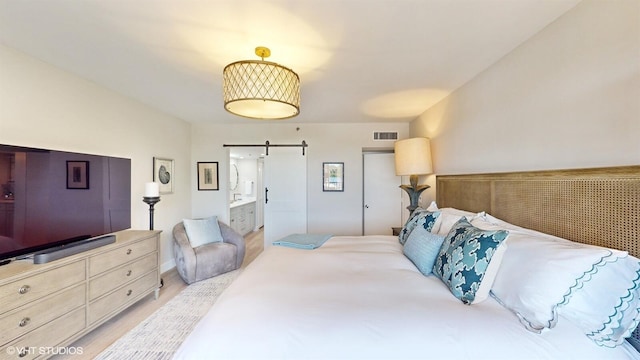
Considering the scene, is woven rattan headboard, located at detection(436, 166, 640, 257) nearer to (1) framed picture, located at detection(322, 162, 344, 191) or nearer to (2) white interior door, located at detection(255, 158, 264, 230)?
(1) framed picture, located at detection(322, 162, 344, 191)

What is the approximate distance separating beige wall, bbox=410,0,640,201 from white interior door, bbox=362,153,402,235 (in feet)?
7.02

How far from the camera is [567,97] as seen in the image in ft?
5.05

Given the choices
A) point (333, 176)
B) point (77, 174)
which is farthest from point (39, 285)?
point (333, 176)

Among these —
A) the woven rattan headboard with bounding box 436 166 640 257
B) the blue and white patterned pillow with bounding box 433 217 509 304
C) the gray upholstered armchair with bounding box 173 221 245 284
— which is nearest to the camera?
the woven rattan headboard with bounding box 436 166 640 257

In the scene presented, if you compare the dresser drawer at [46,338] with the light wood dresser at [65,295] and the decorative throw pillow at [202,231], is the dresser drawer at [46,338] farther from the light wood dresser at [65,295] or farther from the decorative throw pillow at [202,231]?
the decorative throw pillow at [202,231]

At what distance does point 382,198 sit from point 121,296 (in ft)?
12.5

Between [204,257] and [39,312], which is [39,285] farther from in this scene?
[204,257]

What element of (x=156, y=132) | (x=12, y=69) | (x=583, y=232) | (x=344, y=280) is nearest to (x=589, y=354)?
(x=583, y=232)

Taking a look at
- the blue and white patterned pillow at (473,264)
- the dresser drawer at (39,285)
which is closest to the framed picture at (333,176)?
the blue and white patterned pillow at (473,264)

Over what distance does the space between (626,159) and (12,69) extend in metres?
3.96

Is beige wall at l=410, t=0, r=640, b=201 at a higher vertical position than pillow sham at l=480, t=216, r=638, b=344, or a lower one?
higher

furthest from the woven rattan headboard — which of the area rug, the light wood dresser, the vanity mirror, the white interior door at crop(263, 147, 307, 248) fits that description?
the vanity mirror

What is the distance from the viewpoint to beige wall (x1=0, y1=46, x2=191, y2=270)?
6.59ft

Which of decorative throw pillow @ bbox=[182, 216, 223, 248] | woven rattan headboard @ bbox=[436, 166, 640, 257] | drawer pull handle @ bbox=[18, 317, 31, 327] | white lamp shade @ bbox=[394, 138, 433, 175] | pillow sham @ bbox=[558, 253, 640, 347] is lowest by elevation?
drawer pull handle @ bbox=[18, 317, 31, 327]
